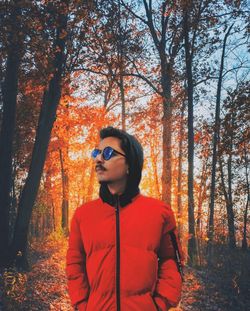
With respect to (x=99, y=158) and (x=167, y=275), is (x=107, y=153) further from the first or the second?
(x=167, y=275)

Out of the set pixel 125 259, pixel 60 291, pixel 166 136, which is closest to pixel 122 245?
pixel 125 259

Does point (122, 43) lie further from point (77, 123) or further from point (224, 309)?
point (224, 309)

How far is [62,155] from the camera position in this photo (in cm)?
2598

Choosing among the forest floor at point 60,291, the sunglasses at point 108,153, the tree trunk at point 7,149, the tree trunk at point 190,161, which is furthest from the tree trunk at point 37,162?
the sunglasses at point 108,153

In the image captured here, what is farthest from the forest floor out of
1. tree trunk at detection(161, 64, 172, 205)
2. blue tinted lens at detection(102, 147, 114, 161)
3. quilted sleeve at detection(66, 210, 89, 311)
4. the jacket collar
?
blue tinted lens at detection(102, 147, 114, 161)

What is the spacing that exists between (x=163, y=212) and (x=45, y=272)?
32.0 feet

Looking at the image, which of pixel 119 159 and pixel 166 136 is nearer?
pixel 119 159

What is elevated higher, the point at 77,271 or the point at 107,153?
the point at 107,153

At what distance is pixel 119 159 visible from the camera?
315 cm

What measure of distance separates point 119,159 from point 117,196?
335mm

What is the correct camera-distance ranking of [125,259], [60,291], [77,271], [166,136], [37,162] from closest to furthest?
1. [125,259]
2. [77,271]
3. [60,291]
4. [37,162]
5. [166,136]

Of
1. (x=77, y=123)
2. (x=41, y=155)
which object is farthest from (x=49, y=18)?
(x=77, y=123)

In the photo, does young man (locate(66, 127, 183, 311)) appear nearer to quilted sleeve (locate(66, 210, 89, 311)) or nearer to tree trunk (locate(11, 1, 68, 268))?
quilted sleeve (locate(66, 210, 89, 311))

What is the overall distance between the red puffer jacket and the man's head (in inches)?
9.0
